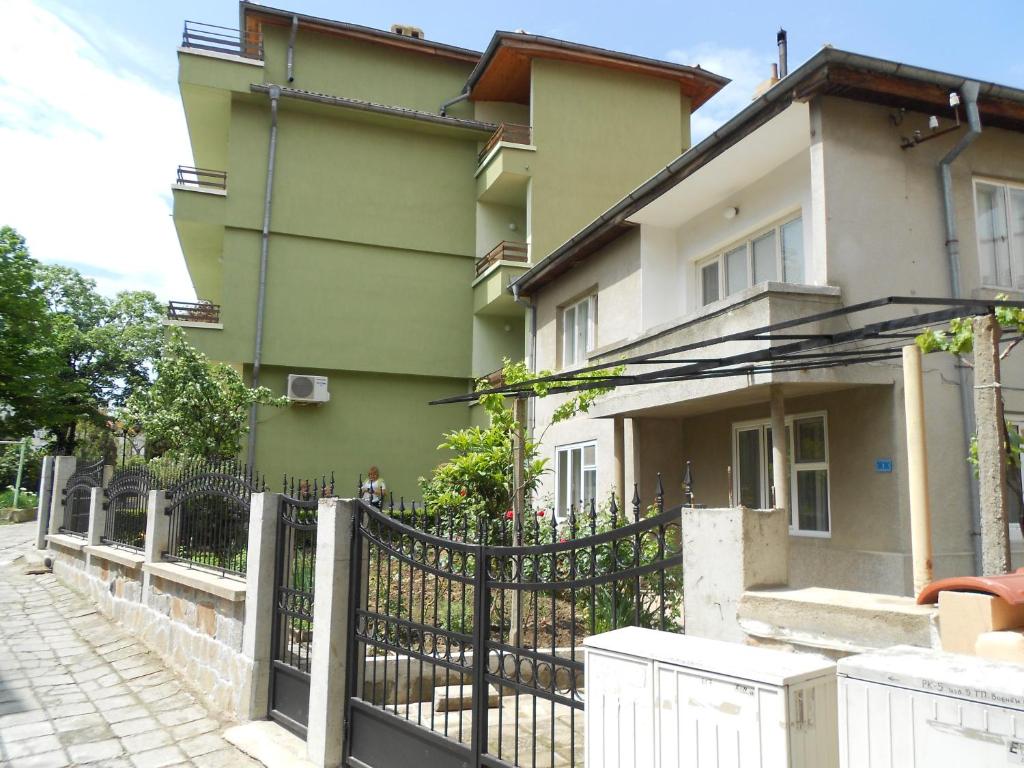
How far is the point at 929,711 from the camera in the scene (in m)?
2.18

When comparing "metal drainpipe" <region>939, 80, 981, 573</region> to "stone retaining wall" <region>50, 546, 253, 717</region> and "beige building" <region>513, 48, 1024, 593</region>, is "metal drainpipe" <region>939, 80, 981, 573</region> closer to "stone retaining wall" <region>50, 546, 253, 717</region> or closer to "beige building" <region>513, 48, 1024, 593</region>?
"beige building" <region>513, 48, 1024, 593</region>

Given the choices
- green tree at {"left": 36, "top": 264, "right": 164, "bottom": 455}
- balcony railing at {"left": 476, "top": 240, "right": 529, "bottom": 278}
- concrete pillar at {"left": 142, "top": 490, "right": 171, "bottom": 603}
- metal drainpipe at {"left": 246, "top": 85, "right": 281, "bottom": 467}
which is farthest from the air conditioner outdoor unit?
green tree at {"left": 36, "top": 264, "right": 164, "bottom": 455}

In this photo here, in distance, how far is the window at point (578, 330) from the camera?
49.4 feet

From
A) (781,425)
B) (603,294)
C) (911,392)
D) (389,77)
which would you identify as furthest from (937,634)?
(389,77)

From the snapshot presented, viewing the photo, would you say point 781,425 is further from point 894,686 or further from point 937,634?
point 894,686

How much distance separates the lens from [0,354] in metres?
27.0

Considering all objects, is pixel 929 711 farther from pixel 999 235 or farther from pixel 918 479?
pixel 999 235

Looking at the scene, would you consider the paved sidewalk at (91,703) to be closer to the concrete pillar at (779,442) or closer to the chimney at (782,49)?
the concrete pillar at (779,442)

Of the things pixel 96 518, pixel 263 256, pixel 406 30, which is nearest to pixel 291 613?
pixel 96 518

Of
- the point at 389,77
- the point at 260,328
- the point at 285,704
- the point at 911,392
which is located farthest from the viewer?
the point at 389,77

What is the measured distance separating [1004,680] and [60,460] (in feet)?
56.4

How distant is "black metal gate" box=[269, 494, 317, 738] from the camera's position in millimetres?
6465

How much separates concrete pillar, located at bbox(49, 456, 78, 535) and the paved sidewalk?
420 cm

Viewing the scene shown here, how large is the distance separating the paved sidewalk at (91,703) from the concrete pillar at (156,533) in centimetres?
83
